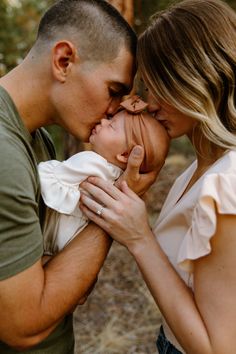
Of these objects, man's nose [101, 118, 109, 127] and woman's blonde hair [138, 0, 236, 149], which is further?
man's nose [101, 118, 109, 127]

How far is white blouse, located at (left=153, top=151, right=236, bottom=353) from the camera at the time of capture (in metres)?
1.72

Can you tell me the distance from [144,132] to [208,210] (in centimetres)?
61

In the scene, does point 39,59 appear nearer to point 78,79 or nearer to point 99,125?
point 78,79

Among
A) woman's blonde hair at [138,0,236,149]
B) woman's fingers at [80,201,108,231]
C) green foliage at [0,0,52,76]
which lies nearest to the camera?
woman's blonde hair at [138,0,236,149]

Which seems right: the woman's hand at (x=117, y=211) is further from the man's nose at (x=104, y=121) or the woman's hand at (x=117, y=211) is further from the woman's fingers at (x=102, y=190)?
the man's nose at (x=104, y=121)

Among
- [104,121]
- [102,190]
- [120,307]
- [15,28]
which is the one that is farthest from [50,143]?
[15,28]

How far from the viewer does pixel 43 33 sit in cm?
231

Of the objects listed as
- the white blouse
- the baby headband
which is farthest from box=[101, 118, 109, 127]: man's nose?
the white blouse

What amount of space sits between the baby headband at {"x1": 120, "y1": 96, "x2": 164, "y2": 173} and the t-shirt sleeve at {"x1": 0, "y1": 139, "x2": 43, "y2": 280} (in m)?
0.61

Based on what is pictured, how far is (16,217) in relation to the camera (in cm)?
172

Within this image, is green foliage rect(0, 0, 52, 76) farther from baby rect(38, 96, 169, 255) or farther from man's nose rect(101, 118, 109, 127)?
baby rect(38, 96, 169, 255)

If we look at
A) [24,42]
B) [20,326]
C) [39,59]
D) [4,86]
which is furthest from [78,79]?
[24,42]

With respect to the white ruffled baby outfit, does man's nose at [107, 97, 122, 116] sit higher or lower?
higher

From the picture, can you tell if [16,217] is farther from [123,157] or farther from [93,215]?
[123,157]
